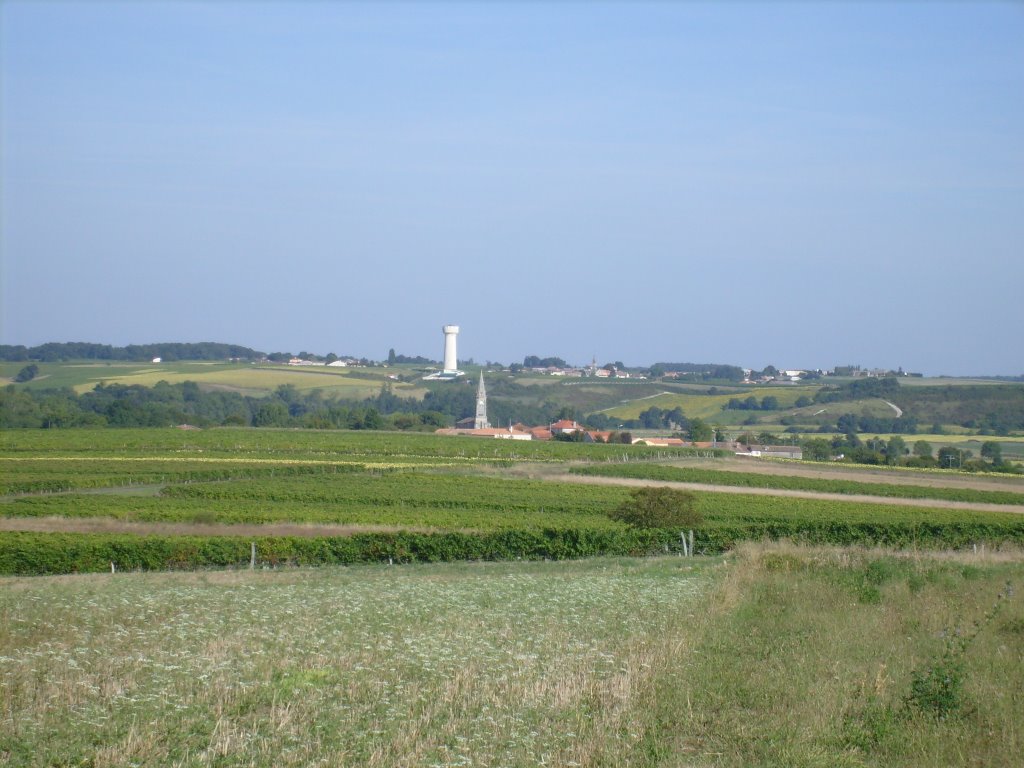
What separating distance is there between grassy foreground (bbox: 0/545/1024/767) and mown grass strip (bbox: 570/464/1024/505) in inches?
1420

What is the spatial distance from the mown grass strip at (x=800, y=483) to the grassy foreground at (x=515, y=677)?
36.1 meters

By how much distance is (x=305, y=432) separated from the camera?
8212cm

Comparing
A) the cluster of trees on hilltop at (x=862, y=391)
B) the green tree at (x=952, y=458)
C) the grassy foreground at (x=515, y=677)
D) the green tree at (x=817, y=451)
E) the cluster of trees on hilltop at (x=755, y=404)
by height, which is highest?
the cluster of trees on hilltop at (x=862, y=391)

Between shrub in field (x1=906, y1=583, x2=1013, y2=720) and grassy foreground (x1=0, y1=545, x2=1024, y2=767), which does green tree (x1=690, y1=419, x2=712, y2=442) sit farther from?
shrub in field (x1=906, y1=583, x2=1013, y2=720)

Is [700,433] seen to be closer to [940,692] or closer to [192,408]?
[192,408]

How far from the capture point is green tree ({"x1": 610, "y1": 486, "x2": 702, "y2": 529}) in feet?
96.8

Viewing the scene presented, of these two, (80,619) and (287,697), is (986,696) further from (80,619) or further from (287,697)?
(80,619)

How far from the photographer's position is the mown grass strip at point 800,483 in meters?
49.3

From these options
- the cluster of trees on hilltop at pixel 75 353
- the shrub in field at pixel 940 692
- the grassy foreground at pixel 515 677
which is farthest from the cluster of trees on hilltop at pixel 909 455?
the cluster of trees on hilltop at pixel 75 353

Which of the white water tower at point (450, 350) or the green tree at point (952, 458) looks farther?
the white water tower at point (450, 350)

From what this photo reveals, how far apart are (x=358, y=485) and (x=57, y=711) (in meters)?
37.4

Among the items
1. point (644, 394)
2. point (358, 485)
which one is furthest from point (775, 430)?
point (358, 485)

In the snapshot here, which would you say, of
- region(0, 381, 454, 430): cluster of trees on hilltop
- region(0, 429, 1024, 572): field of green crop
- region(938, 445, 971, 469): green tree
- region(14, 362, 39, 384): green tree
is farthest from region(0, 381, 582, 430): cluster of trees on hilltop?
region(938, 445, 971, 469): green tree

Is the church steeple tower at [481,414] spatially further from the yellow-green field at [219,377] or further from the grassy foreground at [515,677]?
the grassy foreground at [515,677]
